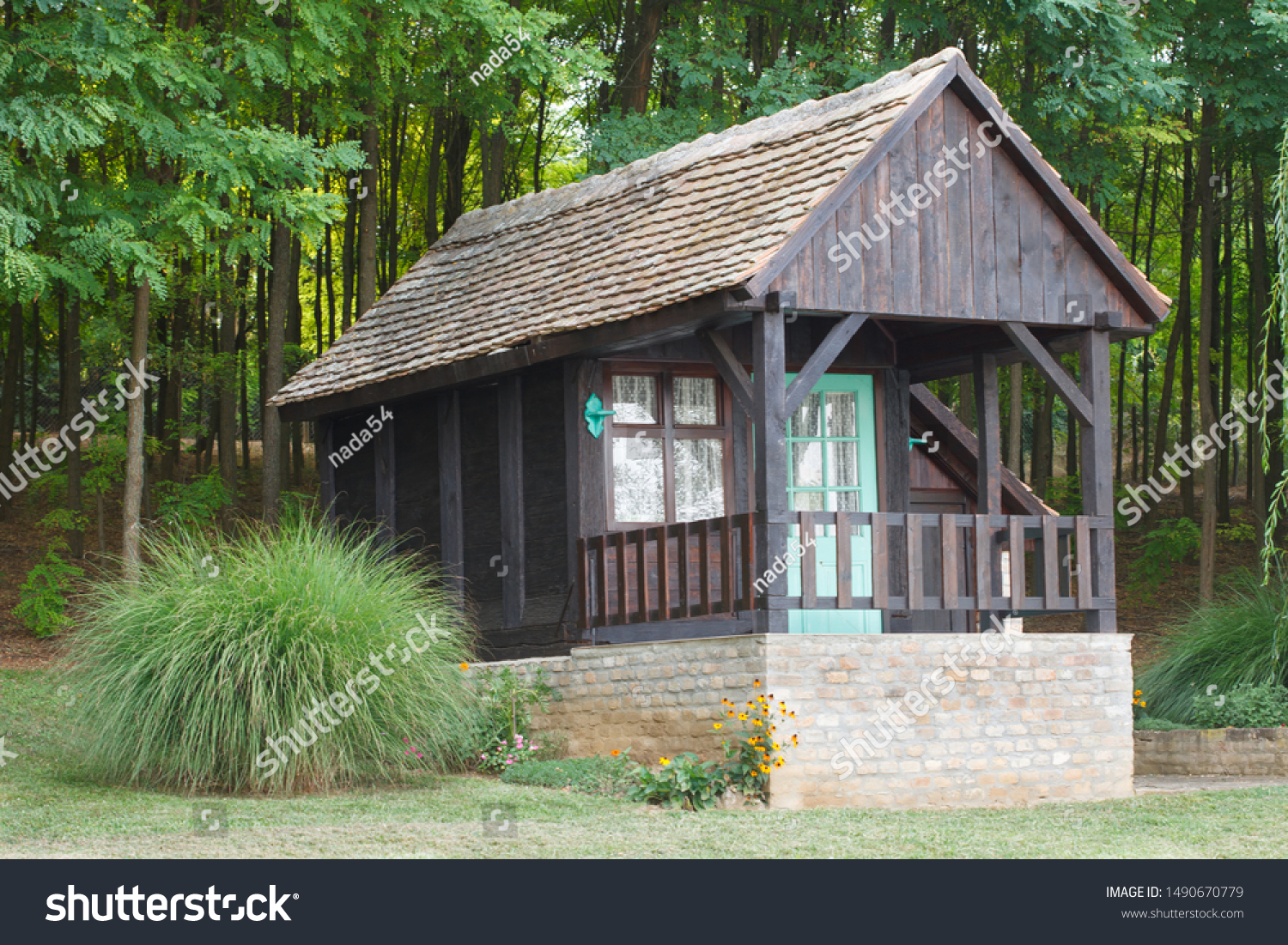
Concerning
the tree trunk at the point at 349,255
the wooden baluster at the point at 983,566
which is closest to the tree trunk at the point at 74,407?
the tree trunk at the point at 349,255

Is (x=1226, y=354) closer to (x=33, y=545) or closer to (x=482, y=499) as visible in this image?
(x=482, y=499)

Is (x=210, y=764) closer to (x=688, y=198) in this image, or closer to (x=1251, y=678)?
(x=688, y=198)

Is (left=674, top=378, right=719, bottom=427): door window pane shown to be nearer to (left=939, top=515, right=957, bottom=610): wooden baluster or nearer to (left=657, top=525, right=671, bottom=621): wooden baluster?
(left=657, top=525, right=671, bottom=621): wooden baluster

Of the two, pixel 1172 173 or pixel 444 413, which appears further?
pixel 1172 173

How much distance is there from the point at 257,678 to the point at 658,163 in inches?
261

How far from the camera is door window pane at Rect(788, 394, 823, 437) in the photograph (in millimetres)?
12781

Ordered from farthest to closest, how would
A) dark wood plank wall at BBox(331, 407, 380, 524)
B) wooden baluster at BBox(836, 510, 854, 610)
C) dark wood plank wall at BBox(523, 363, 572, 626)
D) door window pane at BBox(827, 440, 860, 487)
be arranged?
dark wood plank wall at BBox(331, 407, 380, 524) → door window pane at BBox(827, 440, 860, 487) → dark wood plank wall at BBox(523, 363, 572, 626) → wooden baluster at BBox(836, 510, 854, 610)

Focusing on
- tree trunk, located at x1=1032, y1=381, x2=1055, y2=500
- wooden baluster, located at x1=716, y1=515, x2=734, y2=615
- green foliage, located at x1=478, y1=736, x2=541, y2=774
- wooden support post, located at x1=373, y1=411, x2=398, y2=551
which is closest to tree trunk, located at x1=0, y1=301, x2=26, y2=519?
wooden support post, located at x1=373, y1=411, x2=398, y2=551

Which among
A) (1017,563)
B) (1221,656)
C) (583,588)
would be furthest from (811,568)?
(1221,656)

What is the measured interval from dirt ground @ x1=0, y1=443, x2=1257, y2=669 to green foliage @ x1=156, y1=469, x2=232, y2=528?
105cm

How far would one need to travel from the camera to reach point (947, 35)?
1988cm

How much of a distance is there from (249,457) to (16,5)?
57.9ft

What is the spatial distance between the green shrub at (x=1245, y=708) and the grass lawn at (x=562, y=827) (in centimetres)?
301
